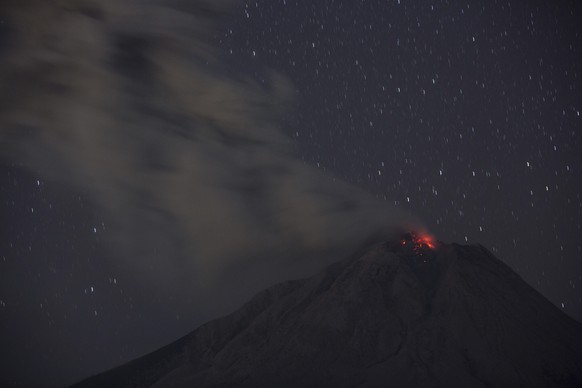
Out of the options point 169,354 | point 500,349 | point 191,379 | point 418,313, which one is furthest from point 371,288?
point 169,354

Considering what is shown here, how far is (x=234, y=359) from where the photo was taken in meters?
152

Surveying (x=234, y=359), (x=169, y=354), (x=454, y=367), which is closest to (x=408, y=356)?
(x=454, y=367)

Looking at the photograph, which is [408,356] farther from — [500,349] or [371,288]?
[371,288]

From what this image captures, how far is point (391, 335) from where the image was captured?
479 feet

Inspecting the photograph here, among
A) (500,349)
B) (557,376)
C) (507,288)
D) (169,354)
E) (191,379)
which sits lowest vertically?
(557,376)

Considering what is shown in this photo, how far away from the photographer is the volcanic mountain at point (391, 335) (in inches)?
4973

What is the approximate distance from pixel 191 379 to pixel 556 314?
3771 inches

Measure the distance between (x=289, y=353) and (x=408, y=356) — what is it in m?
27.9

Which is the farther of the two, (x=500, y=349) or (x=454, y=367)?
(x=500, y=349)

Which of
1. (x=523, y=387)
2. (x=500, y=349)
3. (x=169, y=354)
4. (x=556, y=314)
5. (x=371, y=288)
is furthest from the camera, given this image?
(x=169, y=354)

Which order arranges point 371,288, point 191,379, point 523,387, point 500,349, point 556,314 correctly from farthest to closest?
point 371,288 < point 556,314 < point 191,379 < point 500,349 < point 523,387

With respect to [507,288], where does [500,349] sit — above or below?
below

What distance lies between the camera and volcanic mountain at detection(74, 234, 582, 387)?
414ft

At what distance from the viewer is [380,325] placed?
497ft
